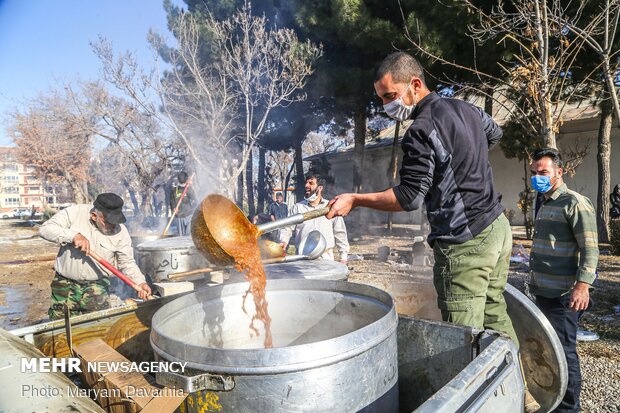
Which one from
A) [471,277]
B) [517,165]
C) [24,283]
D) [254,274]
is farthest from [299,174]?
[471,277]

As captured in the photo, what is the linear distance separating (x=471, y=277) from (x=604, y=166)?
1141 cm

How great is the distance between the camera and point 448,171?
2.12 m

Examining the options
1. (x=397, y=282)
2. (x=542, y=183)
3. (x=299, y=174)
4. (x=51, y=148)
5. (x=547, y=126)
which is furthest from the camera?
(x=51, y=148)

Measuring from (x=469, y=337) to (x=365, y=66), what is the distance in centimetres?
1227

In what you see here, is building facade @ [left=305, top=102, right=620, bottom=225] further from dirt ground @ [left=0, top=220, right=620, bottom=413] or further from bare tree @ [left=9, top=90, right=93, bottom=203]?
bare tree @ [left=9, top=90, right=93, bottom=203]

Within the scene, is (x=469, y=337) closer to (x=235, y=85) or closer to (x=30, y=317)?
(x=30, y=317)

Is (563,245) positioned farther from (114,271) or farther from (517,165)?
(517,165)

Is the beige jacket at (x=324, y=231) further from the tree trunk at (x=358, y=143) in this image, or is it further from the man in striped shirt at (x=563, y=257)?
the tree trunk at (x=358, y=143)

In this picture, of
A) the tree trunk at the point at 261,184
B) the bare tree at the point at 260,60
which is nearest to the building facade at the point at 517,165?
the tree trunk at the point at 261,184

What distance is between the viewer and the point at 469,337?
1754mm

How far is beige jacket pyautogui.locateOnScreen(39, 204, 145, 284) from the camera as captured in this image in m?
3.95

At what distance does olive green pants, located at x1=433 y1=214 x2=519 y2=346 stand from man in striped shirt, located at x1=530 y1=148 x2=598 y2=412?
1.12 meters

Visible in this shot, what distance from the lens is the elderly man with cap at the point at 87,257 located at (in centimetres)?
395

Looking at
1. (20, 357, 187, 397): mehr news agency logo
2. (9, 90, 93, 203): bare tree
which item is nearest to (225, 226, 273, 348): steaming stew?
(20, 357, 187, 397): mehr news agency logo
